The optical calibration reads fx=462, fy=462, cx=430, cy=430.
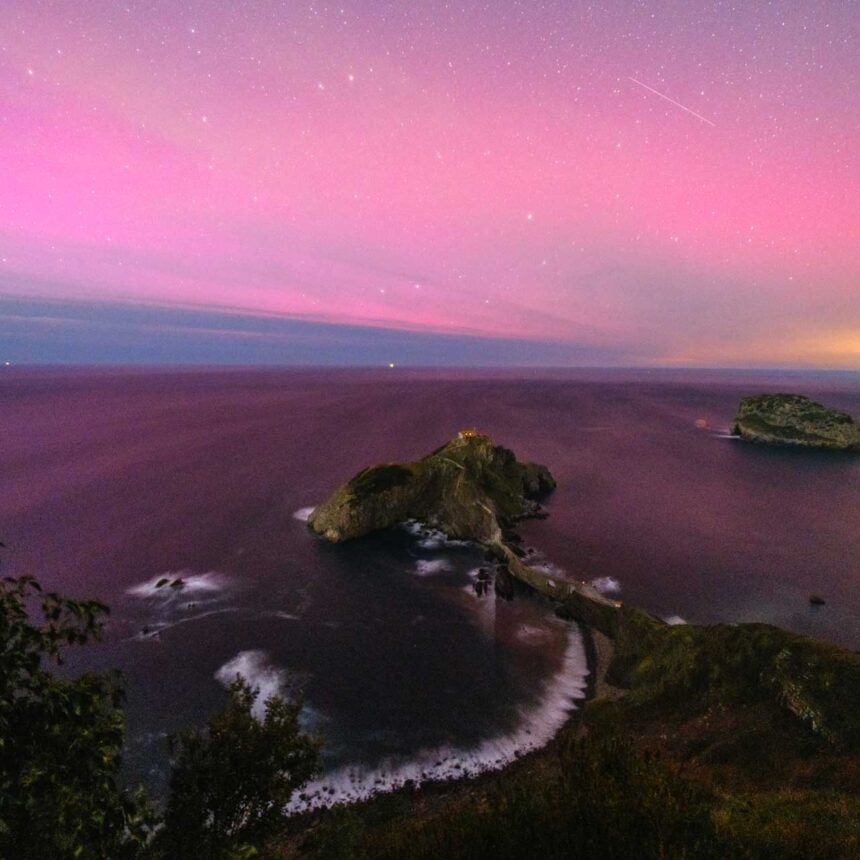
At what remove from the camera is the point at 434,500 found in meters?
60.0

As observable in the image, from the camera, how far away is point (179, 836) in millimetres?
12609

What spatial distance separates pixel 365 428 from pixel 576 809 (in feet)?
436

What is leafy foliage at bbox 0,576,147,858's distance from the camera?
7016 mm

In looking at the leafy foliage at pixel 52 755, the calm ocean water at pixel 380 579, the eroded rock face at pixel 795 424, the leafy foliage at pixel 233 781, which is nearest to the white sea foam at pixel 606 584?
the calm ocean water at pixel 380 579

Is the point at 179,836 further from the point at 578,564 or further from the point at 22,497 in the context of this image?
the point at 22,497

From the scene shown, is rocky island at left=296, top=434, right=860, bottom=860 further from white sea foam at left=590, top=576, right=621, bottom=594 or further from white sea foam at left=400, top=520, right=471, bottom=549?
white sea foam at left=400, top=520, right=471, bottom=549

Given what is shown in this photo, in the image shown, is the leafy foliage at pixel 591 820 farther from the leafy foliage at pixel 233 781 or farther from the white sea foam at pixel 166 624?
the white sea foam at pixel 166 624

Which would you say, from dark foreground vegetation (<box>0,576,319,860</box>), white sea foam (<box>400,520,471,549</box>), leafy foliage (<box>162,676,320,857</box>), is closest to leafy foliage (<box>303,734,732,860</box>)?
leafy foliage (<box>162,676,320,857</box>)

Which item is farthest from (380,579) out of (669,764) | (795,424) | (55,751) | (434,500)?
(795,424)

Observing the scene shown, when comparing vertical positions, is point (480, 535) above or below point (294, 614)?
above

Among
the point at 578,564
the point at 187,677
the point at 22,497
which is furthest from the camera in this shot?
the point at 22,497

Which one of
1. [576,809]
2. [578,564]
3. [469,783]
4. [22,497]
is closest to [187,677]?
[469,783]

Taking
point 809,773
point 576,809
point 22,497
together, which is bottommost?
point 22,497

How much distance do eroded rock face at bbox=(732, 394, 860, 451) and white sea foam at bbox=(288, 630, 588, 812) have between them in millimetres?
138281
